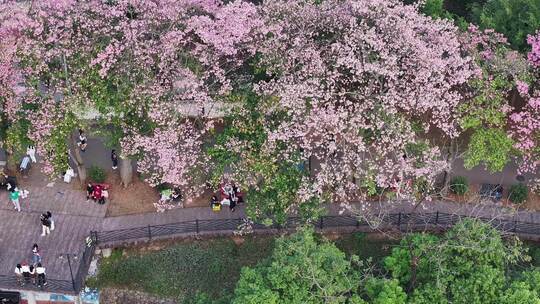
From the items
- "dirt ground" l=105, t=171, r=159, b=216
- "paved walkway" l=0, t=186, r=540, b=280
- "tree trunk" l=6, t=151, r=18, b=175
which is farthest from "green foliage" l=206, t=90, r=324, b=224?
"tree trunk" l=6, t=151, r=18, b=175

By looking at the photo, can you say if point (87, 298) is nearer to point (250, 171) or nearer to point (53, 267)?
point (53, 267)

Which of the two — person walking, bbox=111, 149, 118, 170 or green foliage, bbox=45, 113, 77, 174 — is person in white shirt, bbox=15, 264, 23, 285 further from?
person walking, bbox=111, 149, 118, 170

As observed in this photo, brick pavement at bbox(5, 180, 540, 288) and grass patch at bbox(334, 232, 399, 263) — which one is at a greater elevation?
brick pavement at bbox(5, 180, 540, 288)

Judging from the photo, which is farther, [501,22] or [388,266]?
[501,22]

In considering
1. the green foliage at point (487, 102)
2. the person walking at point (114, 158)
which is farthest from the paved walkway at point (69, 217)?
the green foliage at point (487, 102)

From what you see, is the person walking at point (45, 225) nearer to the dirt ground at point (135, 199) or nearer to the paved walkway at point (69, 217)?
the paved walkway at point (69, 217)

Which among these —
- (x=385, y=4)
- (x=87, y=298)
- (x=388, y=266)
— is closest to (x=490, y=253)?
(x=388, y=266)
